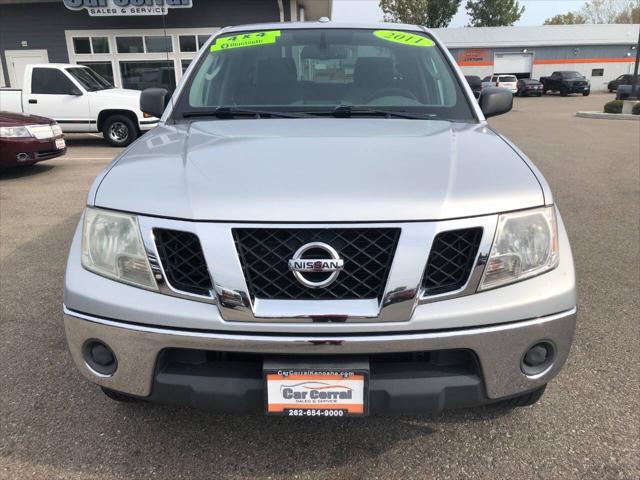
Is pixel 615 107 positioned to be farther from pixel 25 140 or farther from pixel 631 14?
pixel 631 14

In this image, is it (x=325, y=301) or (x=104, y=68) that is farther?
(x=104, y=68)

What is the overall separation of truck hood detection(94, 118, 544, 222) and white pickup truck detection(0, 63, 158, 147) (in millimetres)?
9484

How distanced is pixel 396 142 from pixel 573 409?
149 cm

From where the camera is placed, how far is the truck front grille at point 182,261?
1.76 meters

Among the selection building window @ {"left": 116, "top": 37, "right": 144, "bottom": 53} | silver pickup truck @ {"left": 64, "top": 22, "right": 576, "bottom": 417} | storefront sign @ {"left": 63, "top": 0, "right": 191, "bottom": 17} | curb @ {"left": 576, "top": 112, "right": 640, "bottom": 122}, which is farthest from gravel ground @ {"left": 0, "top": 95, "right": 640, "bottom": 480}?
curb @ {"left": 576, "top": 112, "right": 640, "bottom": 122}

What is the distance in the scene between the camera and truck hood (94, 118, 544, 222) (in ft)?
5.67

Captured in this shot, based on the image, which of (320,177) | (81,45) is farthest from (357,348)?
(81,45)

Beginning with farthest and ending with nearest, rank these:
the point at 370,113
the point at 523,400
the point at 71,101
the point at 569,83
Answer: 1. the point at 569,83
2. the point at 71,101
3. the point at 370,113
4. the point at 523,400

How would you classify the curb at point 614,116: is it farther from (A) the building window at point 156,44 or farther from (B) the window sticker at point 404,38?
(B) the window sticker at point 404,38

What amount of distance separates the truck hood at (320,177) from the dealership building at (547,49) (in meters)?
44.7

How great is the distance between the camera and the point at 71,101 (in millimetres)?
11094

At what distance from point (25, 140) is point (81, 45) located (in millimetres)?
10818

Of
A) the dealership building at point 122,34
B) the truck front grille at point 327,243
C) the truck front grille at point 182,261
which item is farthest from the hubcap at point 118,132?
the truck front grille at point 327,243

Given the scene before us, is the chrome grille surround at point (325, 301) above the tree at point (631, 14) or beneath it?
beneath
